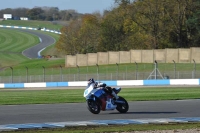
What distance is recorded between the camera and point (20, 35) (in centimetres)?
15838

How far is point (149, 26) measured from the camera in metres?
84.9

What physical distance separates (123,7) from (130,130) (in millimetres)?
74146

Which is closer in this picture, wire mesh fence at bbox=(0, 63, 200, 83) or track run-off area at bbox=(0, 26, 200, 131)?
track run-off area at bbox=(0, 26, 200, 131)

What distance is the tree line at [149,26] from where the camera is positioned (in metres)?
81.9

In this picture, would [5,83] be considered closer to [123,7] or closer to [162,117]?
[123,7]

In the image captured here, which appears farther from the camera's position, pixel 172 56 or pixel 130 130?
pixel 172 56

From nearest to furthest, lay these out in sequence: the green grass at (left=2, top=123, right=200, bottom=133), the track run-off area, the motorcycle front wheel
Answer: the green grass at (left=2, top=123, right=200, bottom=133), the track run-off area, the motorcycle front wheel

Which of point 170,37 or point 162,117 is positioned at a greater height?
point 170,37

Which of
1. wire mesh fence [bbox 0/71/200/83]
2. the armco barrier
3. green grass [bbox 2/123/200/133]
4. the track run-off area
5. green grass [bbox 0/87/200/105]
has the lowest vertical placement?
green grass [bbox 2/123/200/133]

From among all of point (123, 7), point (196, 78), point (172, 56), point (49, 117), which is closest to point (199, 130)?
point (49, 117)

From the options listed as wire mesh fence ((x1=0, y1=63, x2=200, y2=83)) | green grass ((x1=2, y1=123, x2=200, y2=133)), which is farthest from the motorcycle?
wire mesh fence ((x1=0, y1=63, x2=200, y2=83))

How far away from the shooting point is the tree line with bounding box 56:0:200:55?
269ft

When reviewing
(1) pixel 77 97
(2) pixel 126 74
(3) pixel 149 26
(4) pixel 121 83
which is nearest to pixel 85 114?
(1) pixel 77 97

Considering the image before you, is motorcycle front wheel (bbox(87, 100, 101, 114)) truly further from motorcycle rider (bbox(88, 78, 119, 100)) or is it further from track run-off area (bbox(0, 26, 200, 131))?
motorcycle rider (bbox(88, 78, 119, 100))
